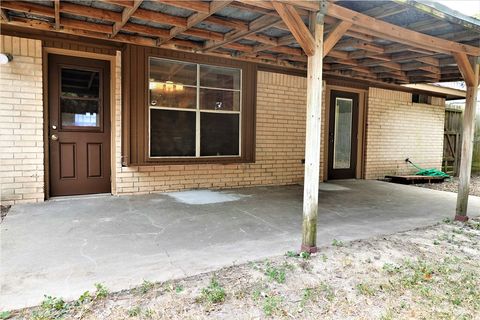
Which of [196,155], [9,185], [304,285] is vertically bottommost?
[304,285]

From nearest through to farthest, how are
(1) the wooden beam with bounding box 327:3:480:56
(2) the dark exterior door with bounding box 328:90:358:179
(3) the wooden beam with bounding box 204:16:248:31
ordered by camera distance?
(1) the wooden beam with bounding box 327:3:480:56, (3) the wooden beam with bounding box 204:16:248:31, (2) the dark exterior door with bounding box 328:90:358:179

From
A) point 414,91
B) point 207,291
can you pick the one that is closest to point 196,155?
point 207,291

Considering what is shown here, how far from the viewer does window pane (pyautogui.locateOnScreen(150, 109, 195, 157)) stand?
5301mm

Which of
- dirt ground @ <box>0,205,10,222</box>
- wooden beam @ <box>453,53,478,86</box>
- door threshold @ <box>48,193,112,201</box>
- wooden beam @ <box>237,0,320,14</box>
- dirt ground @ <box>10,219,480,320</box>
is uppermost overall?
wooden beam @ <box>237,0,320,14</box>

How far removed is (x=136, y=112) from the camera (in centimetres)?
508

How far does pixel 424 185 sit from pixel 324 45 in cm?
602

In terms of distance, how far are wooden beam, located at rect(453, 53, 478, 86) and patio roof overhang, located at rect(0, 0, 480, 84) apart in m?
0.01

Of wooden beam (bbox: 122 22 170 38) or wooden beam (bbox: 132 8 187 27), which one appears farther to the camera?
wooden beam (bbox: 122 22 170 38)

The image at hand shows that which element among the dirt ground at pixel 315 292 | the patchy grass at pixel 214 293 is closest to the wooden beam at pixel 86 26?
the dirt ground at pixel 315 292

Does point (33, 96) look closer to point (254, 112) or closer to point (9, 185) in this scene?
point (9, 185)

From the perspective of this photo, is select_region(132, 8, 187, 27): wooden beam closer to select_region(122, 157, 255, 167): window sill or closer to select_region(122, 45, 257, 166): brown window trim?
select_region(122, 45, 257, 166): brown window trim

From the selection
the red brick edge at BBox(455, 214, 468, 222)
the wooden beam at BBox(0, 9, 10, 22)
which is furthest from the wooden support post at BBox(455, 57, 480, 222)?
the wooden beam at BBox(0, 9, 10, 22)

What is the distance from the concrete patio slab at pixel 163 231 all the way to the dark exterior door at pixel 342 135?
199 cm

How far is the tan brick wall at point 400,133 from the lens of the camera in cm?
805
